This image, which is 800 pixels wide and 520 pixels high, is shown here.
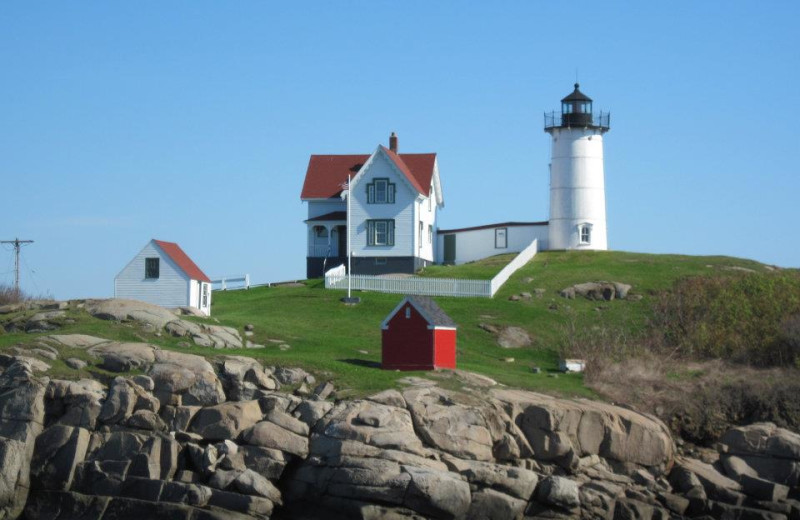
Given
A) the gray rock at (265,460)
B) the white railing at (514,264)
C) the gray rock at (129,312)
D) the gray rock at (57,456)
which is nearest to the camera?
the gray rock at (57,456)

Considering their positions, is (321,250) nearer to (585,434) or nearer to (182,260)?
(182,260)

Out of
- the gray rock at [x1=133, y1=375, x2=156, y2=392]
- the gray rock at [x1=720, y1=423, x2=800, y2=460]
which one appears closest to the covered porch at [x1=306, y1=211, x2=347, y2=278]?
the gray rock at [x1=133, y1=375, x2=156, y2=392]

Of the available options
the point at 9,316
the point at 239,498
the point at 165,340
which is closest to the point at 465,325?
the point at 165,340

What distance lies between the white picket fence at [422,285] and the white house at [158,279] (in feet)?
38.6

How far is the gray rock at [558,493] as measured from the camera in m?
30.6

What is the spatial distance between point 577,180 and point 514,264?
7.78 metres

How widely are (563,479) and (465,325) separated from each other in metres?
19.1

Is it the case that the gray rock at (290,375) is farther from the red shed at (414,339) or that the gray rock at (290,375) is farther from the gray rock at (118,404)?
the gray rock at (118,404)

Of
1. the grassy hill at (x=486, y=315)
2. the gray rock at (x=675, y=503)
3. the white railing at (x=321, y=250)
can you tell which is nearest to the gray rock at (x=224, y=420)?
the grassy hill at (x=486, y=315)

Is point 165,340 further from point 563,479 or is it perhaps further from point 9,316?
point 563,479

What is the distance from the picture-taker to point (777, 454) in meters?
34.3

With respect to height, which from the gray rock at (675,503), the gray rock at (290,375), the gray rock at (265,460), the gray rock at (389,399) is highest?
the gray rock at (290,375)

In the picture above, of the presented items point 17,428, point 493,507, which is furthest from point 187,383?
point 493,507

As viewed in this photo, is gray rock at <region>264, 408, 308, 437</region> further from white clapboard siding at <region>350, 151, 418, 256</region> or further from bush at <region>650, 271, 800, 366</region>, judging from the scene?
white clapboard siding at <region>350, 151, 418, 256</region>
